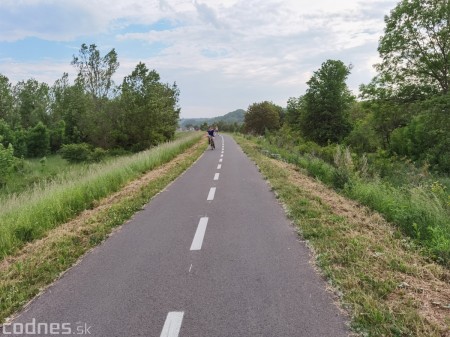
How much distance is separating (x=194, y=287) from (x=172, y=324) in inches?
31.8

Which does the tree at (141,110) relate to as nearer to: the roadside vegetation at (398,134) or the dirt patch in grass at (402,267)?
the roadside vegetation at (398,134)

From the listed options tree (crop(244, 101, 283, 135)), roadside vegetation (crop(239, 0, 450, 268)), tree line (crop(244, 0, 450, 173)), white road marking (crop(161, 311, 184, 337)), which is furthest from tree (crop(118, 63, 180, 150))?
tree (crop(244, 101, 283, 135))

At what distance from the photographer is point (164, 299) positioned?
3.85m

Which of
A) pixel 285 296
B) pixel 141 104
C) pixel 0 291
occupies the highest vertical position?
pixel 141 104

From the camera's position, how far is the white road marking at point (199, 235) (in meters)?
5.60

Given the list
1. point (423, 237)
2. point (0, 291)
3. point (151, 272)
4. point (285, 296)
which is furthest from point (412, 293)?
point (0, 291)

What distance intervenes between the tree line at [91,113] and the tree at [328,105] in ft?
59.1

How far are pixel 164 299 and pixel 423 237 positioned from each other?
452cm

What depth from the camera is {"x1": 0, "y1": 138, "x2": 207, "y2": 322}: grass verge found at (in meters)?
4.28

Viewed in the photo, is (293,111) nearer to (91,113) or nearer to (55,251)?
(91,113)

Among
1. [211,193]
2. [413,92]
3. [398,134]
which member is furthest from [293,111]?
[211,193]

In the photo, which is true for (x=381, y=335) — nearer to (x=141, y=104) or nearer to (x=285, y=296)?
(x=285, y=296)

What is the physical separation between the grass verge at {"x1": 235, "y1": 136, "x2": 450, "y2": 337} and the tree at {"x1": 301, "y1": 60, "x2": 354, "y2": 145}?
3365 centimetres

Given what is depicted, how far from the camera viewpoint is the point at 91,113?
3816 cm
